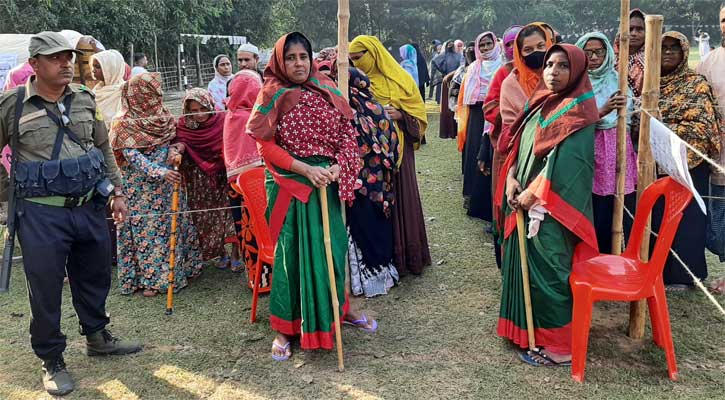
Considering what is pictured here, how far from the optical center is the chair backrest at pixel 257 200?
152 inches

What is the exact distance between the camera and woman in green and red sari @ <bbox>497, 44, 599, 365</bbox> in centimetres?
303

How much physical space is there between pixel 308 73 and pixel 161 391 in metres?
1.92

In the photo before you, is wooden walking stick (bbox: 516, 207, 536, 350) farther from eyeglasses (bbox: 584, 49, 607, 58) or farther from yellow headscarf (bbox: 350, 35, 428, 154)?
yellow headscarf (bbox: 350, 35, 428, 154)

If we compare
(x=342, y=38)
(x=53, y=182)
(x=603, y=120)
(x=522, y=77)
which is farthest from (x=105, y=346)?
(x=603, y=120)

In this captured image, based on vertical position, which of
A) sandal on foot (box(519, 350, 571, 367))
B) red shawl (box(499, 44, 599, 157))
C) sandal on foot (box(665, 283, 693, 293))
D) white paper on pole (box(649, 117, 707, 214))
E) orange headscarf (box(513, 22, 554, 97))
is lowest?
sandal on foot (box(519, 350, 571, 367))

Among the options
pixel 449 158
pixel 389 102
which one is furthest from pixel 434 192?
pixel 389 102

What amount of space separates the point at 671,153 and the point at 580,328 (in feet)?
3.24

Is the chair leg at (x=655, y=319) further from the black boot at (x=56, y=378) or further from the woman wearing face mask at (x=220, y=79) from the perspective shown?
the woman wearing face mask at (x=220, y=79)

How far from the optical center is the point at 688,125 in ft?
12.7

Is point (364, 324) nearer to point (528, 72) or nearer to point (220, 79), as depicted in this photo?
point (528, 72)

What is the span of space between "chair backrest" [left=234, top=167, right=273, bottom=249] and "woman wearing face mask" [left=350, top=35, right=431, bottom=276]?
1032mm

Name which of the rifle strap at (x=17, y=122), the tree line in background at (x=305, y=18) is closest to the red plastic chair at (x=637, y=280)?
the rifle strap at (x=17, y=122)

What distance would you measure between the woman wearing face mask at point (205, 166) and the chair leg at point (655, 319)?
320cm

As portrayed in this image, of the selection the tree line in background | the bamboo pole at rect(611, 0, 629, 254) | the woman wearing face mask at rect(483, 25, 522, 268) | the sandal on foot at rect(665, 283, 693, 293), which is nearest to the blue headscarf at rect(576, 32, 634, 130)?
the bamboo pole at rect(611, 0, 629, 254)
